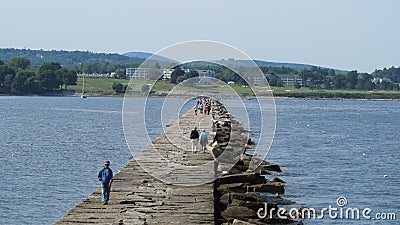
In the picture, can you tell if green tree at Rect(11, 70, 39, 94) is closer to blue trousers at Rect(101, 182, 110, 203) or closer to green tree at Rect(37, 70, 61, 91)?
green tree at Rect(37, 70, 61, 91)

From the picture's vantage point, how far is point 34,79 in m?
189

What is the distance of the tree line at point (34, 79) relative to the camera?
187 meters

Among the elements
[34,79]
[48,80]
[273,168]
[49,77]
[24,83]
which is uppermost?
[49,77]

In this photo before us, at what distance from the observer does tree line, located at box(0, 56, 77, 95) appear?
187m

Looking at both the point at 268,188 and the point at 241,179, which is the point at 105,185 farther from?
the point at 268,188

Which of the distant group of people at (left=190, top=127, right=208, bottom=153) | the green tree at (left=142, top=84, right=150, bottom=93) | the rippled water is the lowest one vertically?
the rippled water

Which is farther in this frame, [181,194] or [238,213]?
[181,194]

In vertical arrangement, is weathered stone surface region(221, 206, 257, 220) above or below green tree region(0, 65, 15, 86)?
below

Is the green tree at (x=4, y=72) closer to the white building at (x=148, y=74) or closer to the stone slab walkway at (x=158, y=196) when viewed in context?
the white building at (x=148, y=74)

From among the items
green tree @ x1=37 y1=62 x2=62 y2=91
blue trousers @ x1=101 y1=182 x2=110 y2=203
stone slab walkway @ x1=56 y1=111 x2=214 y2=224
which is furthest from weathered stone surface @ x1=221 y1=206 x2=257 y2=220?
green tree @ x1=37 y1=62 x2=62 y2=91

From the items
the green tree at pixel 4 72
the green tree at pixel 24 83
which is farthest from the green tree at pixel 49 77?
the green tree at pixel 4 72

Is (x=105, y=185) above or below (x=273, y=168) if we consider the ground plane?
above

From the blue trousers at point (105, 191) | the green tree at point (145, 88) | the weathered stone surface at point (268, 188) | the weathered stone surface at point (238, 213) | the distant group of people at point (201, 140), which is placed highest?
the green tree at point (145, 88)

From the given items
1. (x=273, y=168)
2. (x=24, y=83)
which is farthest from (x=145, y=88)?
(x=24, y=83)
